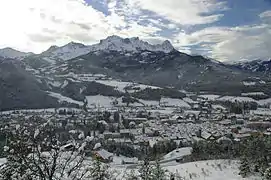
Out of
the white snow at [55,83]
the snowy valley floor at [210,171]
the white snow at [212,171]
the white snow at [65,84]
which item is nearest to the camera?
the snowy valley floor at [210,171]

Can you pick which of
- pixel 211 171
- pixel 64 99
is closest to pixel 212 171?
pixel 211 171

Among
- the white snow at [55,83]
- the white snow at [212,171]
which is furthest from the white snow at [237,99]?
the white snow at [212,171]

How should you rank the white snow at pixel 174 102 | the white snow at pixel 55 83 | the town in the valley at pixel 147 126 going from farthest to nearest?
the white snow at pixel 55 83 < the white snow at pixel 174 102 < the town in the valley at pixel 147 126

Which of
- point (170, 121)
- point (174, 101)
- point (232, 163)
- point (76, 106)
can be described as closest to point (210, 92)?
point (174, 101)

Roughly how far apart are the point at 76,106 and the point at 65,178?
129839 millimetres

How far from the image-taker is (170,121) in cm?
9469

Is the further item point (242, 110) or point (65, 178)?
→ point (242, 110)

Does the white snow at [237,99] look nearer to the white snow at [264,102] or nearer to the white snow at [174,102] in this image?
the white snow at [264,102]

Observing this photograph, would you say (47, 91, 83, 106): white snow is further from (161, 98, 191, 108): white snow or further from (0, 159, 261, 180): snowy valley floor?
(0, 159, 261, 180): snowy valley floor

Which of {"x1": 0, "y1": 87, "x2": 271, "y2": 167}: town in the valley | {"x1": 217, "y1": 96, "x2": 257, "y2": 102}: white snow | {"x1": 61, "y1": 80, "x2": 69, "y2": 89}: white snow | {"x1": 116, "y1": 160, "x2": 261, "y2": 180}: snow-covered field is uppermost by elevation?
{"x1": 61, "y1": 80, "x2": 69, "y2": 89}: white snow

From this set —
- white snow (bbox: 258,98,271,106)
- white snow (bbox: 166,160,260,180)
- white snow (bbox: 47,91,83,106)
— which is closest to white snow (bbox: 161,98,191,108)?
white snow (bbox: 258,98,271,106)

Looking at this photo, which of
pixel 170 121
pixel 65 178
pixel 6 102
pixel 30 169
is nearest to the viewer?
pixel 30 169

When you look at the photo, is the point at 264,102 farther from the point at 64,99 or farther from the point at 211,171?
the point at 211,171

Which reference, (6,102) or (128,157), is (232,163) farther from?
(6,102)
